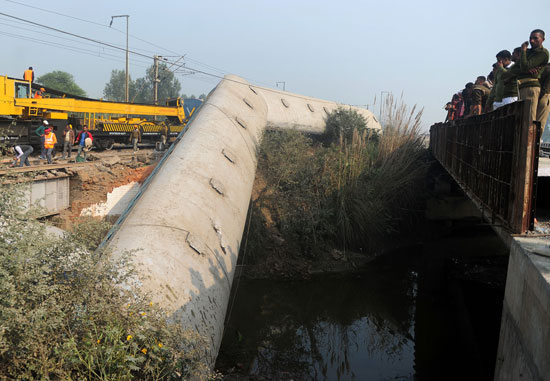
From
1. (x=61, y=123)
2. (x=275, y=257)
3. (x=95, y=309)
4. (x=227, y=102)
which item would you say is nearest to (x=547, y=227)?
(x=95, y=309)

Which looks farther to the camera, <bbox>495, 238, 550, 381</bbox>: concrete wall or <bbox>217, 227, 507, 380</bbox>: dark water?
<bbox>217, 227, 507, 380</bbox>: dark water

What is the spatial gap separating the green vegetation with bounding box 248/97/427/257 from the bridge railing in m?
4.23

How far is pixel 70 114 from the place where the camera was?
21906 mm

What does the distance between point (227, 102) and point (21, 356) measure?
8549 millimetres

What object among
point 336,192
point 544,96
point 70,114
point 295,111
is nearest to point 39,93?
point 70,114

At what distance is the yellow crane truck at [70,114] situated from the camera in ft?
56.1

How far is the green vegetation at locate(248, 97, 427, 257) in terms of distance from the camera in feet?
36.0

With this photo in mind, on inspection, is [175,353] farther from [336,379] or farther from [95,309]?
[336,379]

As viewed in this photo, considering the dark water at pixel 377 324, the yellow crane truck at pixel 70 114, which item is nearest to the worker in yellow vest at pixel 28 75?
the yellow crane truck at pixel 70 114

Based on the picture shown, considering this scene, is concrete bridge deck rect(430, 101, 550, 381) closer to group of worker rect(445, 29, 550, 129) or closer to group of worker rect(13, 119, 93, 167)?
Answer: group of worker rect(445, 29, 550, 129)

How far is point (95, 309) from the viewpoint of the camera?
3.12 m

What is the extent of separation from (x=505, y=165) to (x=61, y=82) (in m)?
90.8

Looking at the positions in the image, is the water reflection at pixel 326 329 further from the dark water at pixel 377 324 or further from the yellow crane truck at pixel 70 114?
the yellow crane truck at pixel 70 114

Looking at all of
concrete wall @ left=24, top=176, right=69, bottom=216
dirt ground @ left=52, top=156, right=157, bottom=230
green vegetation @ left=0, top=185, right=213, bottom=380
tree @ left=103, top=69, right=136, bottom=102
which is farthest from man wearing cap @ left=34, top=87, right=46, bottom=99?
tree @ left=103, top=69, right=136, bottom=102
